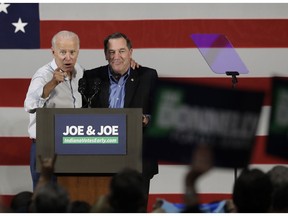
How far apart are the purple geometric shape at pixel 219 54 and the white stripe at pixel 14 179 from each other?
4.53 ft

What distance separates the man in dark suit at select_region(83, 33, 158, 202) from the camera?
509 centimetres

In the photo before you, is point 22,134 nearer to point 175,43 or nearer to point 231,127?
point 175,43

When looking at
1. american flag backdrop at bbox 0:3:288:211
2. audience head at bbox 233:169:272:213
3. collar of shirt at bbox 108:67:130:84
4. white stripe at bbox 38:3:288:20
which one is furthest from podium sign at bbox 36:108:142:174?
white stripe at bbox 38:3:288:20

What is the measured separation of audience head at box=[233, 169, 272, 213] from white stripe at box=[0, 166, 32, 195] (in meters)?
2.75

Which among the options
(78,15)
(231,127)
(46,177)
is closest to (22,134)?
(78,15)

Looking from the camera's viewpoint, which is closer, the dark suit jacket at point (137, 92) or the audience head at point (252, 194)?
the audience head at point (252, 194)

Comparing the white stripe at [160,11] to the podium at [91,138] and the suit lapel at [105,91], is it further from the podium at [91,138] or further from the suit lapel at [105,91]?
the podium at [91,138]

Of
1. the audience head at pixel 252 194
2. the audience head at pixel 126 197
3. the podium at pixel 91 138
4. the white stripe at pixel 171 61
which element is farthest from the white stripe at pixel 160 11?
the audience head at pixel 126 197

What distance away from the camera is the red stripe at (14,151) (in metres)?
6.04

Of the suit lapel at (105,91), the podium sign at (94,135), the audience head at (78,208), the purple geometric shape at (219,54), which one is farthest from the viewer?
the purple geometric shape at (219,54)

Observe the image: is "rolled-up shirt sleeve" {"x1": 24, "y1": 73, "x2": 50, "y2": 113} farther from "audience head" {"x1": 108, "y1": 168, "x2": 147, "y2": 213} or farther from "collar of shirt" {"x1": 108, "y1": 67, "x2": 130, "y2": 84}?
"audience head" {"x1": 108, "y1": 168, "x2": 147, "y2": 213}

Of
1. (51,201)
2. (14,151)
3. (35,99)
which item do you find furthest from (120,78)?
(51,201)

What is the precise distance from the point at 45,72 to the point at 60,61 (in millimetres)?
111

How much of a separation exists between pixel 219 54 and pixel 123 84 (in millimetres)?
590
